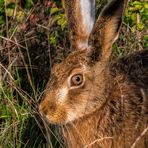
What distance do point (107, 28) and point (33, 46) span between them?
1.73m

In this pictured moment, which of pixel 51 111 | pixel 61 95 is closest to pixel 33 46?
pixel 61 95

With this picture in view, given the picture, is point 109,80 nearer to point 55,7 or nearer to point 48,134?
point 48,134

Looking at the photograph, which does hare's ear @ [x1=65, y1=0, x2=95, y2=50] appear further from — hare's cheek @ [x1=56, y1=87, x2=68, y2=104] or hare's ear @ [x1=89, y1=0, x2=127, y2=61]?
hare's cheek @ [x1=56, y1=87, x2=68, y2=104]

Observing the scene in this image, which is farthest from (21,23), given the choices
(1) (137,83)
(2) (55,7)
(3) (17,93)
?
(1) (137,83)

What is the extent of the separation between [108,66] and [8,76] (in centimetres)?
112

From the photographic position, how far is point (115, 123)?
615cm

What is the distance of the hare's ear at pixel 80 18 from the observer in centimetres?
627

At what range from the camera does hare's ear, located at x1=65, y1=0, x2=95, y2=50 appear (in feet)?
20.6

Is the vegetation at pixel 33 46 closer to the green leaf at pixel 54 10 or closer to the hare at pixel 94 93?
the green leaf at pixel 54 10

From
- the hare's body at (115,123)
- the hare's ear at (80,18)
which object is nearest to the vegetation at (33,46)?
the hare's body at (115,123)

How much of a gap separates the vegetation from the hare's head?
→ 0.74 m

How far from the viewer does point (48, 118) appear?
5.77 metres

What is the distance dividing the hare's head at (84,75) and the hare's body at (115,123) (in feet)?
0.45

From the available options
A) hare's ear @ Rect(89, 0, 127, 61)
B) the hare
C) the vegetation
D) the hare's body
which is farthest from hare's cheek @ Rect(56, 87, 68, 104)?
the vegetation
